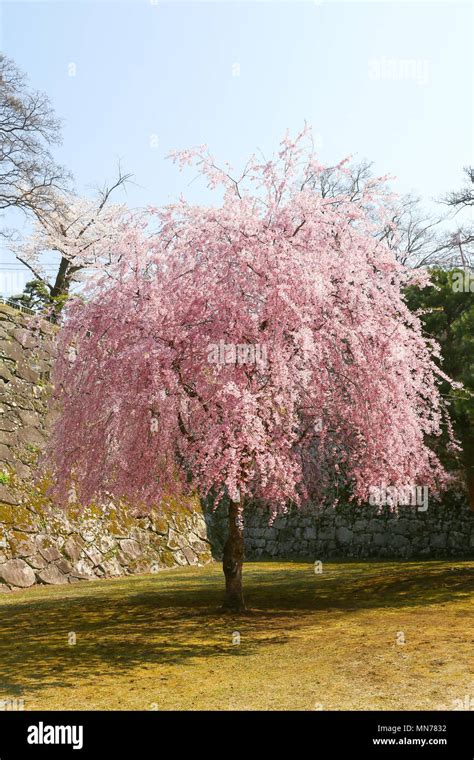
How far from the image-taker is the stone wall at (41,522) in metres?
18.8

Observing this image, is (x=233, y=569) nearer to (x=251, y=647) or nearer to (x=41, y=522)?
(x=251, y=647)

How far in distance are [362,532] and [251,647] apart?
1532cm

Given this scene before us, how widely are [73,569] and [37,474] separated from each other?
20.7 ft

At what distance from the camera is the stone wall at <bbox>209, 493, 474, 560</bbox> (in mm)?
23656

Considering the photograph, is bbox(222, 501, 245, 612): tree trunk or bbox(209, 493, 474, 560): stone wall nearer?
bbox(222, 501, 245, 612): tree trunk

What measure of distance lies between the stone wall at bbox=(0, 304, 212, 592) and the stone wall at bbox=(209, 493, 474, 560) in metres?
3.23

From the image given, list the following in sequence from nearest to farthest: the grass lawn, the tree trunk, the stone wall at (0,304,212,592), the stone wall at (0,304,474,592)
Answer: the grass lawn → the tree trunk → the stone wall at (0,304,212,592) → the stone wall at (0,304,474,592)

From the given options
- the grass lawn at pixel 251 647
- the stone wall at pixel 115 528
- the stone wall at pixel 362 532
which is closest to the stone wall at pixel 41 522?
the stone wall at pixel 115 528

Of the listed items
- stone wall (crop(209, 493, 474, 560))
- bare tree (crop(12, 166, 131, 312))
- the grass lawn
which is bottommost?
the grass lawn

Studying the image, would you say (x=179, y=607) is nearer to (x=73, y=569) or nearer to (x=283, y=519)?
(x=73, y=569)

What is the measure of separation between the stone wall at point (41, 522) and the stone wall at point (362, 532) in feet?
10.6

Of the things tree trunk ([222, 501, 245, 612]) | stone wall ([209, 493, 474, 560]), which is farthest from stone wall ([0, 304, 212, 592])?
tree trunk ([222, 501, 245, 612])

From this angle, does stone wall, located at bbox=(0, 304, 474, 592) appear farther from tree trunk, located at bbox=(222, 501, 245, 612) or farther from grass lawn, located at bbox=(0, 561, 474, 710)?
tree trunk, located at bbox=(222, 501, 245, 612)

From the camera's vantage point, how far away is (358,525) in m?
25.2
